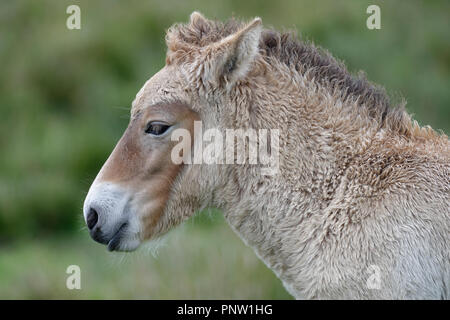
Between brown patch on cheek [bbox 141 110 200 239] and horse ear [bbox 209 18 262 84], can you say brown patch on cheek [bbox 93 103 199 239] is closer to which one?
brown patch on cheek [bbox 141 110 200 239]

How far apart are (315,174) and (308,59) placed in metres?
0.88

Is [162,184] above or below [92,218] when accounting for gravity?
above

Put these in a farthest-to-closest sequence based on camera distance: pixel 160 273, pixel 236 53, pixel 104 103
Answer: pixel 104 103
pixel 160 273
pixel 236 53

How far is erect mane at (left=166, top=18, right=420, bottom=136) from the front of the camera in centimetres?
489

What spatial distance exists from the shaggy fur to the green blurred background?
4.08 m

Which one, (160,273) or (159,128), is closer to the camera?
(159,128)

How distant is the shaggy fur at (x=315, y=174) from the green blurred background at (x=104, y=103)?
4084 millimetres

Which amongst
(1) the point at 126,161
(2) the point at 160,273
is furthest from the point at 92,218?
(2) the point at 160,273

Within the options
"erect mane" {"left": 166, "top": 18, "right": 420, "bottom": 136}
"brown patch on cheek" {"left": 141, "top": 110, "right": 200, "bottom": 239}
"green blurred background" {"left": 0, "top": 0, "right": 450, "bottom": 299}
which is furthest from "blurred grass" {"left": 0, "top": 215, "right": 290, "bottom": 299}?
"erect mane" {"left": 166, "top": 18, "right": 420, "bottom": 136}

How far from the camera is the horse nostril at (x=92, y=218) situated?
474 cm

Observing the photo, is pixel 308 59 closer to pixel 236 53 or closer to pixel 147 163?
pixel 236 53

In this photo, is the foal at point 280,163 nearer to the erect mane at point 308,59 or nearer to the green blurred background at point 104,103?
the erect mane at point 308,59

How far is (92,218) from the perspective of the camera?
4.76m
